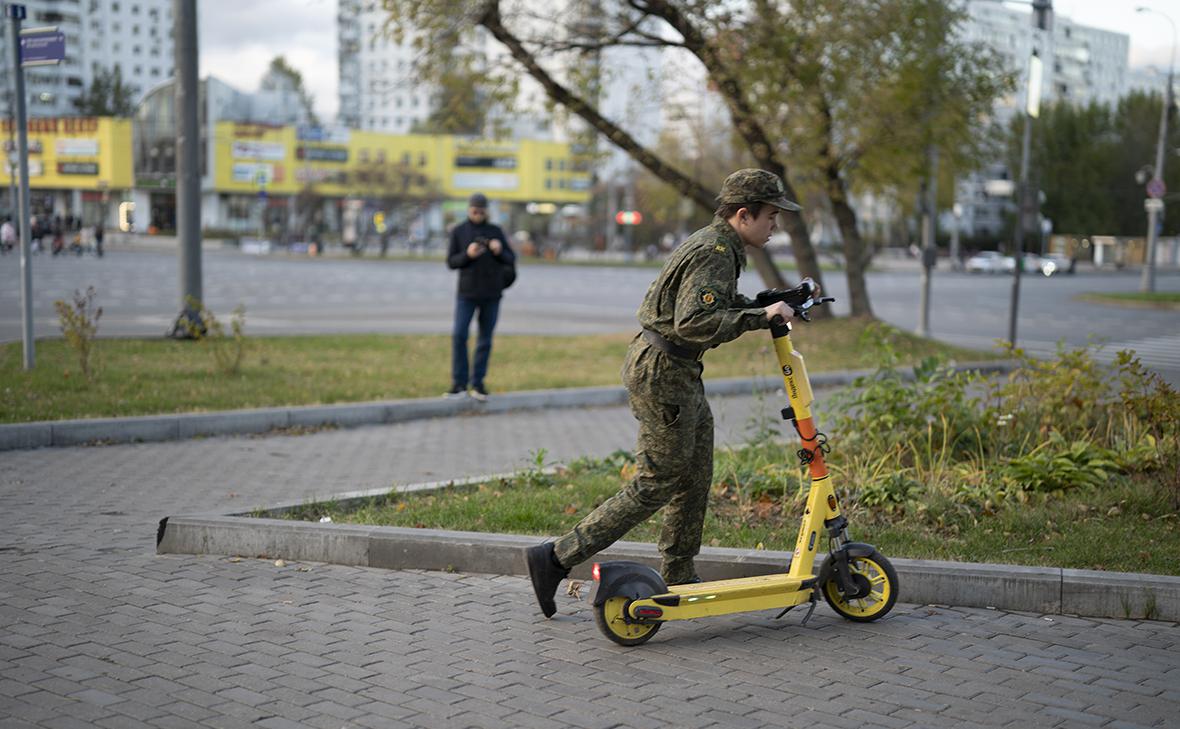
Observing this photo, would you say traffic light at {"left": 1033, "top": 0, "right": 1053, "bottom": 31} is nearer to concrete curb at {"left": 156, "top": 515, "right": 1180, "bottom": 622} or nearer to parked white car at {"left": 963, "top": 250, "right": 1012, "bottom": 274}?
concrete curb at {"left": 156, "top": 515, "right": 1180, "bottom": 622}

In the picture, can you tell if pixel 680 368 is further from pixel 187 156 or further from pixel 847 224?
pixel 847 224

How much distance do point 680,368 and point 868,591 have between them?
1281 mm

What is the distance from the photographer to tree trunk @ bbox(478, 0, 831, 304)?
1673 centimetres

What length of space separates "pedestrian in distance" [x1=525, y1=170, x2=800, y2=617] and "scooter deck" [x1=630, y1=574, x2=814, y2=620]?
32 centimetres

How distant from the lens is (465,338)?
1165cm

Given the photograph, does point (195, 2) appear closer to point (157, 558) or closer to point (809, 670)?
point (157, 558)

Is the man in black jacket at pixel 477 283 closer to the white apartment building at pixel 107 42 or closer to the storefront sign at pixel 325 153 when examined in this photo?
the storefront sign at pixel 325 153

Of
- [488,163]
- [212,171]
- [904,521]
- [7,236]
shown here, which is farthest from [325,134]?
[904,521]

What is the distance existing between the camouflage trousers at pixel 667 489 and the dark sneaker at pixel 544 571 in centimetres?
5

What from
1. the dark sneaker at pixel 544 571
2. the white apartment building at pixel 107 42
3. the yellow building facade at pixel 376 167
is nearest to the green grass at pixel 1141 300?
the dark sneaker at pixel 544 571

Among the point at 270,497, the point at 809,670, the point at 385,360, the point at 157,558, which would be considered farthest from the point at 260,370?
the point at 809,670

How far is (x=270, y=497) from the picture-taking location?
25.3 feet

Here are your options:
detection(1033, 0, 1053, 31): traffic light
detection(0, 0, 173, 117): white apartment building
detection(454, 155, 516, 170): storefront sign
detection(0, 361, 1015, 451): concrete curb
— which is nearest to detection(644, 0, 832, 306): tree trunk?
detection(1033, 0, 1053, 31): traffic light

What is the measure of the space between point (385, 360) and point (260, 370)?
6.54ft
